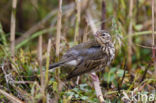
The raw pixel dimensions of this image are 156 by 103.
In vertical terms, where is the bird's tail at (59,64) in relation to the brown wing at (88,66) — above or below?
above

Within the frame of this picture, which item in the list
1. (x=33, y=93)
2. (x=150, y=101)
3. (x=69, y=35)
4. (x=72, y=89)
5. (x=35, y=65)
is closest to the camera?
(x=33, y=93)

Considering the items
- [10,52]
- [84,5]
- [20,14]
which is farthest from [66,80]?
[20,14]

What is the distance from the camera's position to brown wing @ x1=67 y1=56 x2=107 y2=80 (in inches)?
124

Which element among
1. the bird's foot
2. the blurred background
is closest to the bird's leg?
the bird's foot

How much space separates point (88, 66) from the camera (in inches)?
129

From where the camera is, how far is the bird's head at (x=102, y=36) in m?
3.37

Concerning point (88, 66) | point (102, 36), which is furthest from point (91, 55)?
point (102, 36)

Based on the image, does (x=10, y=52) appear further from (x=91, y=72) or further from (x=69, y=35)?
(x=69, y=35)

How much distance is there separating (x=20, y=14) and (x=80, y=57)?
262cm

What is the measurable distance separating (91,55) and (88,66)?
5.7 inches

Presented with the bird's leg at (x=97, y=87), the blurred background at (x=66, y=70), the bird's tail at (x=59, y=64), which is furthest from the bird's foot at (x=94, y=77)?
the bird's tail at (x=59, y=64)

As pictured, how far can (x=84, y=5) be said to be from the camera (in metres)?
4.71

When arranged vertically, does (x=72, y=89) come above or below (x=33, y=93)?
below

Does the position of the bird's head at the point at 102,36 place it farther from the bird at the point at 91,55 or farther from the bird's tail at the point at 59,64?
the bird's tail at the point at 59,64
